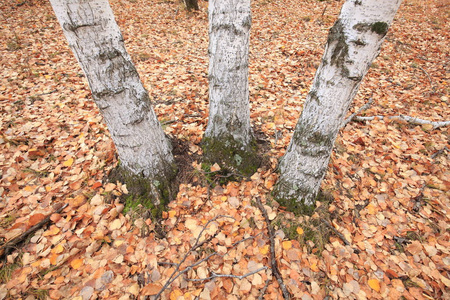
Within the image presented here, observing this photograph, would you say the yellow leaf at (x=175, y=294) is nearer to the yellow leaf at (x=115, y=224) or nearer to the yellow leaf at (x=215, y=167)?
the yellow leaf at (x=115, y=224)

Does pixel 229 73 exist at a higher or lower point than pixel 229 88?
higher

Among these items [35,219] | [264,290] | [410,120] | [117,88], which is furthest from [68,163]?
[410,120]

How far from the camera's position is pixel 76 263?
6.01 feet

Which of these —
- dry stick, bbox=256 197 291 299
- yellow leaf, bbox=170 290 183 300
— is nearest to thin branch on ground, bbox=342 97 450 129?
dry stick, bbox=256 197 291 299

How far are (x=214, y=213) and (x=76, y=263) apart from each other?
49.4 inches

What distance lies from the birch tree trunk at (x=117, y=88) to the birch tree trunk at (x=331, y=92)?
128 centimetres

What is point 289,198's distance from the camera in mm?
2164

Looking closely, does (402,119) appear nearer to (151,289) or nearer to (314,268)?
(314,268)

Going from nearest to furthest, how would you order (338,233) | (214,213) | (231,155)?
1. (338,233)
2. (214,213)
3. (231,155)

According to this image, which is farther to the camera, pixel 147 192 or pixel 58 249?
pixel 147 192

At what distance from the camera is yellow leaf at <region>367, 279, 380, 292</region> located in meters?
1.79

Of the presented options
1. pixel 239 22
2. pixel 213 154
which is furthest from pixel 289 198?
pixel 239 22

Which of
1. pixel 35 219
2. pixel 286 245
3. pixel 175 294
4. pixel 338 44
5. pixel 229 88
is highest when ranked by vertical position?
pixel 338 44

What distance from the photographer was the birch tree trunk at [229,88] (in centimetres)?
171
